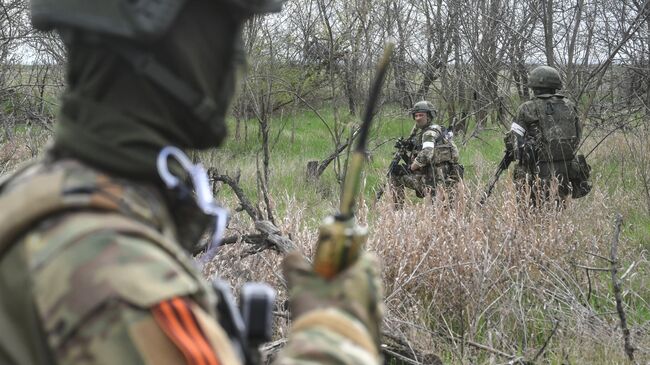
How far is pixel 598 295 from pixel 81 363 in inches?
157

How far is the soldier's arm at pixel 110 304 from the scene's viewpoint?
0.97 m

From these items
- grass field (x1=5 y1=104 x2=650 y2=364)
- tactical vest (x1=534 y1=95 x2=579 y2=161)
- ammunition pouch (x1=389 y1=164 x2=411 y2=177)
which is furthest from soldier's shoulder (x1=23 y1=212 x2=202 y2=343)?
ammunition pouch (x1=389 y1=164 x2=411 y2=177)

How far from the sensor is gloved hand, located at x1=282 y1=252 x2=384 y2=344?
47.8 inches

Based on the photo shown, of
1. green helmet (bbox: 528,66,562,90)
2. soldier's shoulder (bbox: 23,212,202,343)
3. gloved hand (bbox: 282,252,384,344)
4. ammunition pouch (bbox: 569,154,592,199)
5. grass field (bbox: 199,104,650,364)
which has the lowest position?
grass field (bbox: 199,104,650,364)

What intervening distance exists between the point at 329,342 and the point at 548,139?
6.47 metres

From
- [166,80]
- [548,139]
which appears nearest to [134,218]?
[166,80]

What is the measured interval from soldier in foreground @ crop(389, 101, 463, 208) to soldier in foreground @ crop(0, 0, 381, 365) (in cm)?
667

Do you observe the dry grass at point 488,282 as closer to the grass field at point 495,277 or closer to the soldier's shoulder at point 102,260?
the grass field at point 495,277

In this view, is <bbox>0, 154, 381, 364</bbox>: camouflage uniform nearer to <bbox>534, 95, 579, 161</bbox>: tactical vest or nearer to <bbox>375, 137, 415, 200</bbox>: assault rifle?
<bbox>534, 95, 579, 161</bbox>: tactical vest

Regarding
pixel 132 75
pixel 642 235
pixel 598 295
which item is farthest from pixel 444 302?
pixel 132 75

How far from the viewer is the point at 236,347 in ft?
4.08

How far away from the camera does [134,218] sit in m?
1.08

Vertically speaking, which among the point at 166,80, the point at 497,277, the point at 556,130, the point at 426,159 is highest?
the point at 166,80

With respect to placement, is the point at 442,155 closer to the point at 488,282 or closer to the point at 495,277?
the point at 495,277
